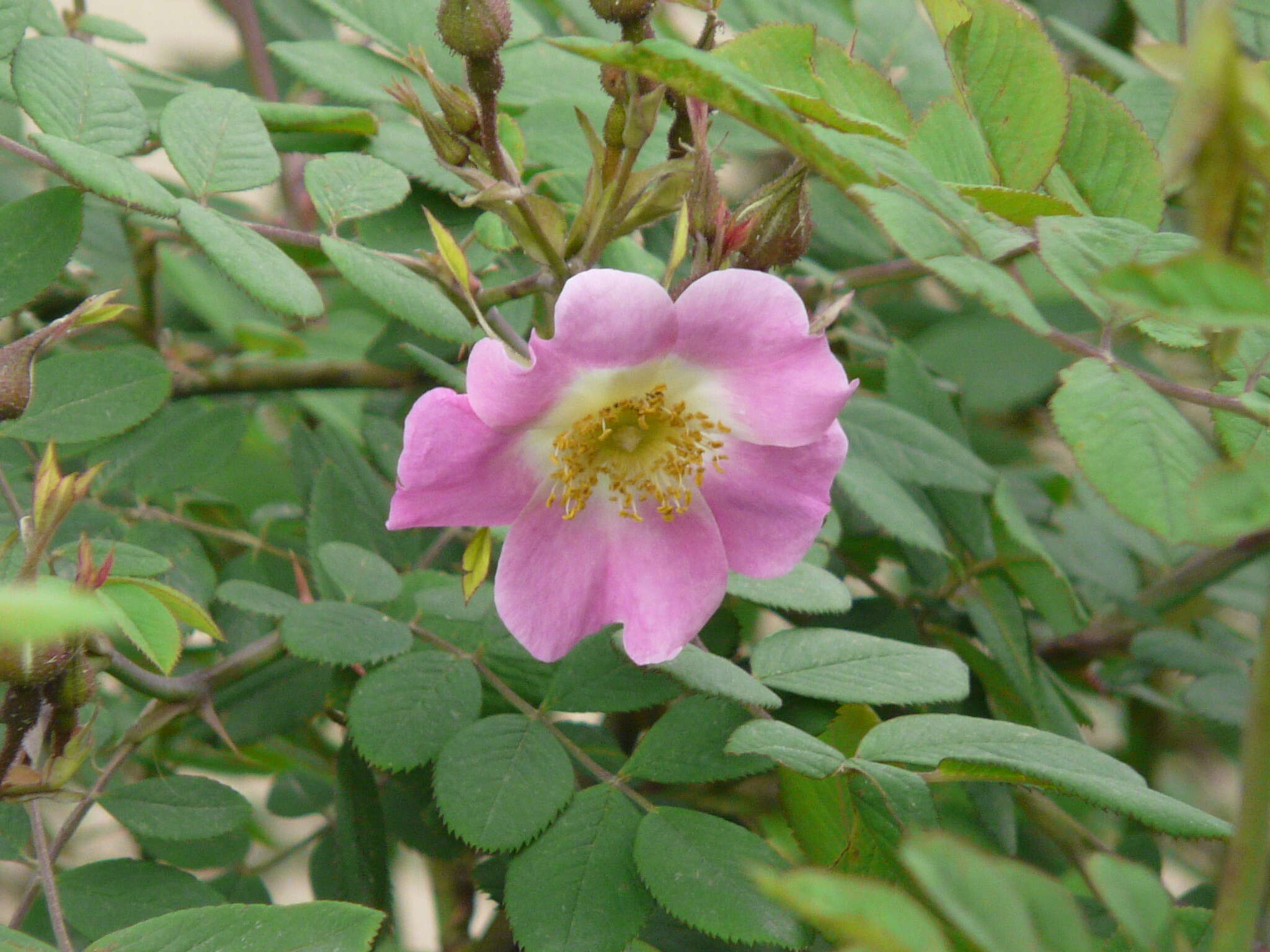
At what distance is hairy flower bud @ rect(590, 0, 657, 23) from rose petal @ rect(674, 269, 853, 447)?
0.14 m

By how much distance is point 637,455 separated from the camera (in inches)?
25.4

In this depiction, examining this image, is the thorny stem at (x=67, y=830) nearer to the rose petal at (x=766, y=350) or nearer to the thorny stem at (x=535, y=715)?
the thorny stem at (x=535, y=715)

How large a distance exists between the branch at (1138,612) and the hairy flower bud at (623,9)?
579 millimetres

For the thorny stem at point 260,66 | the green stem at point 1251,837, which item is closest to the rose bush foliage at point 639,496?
the green stem at point 1251,837

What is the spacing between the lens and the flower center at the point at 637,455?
60 centimetres

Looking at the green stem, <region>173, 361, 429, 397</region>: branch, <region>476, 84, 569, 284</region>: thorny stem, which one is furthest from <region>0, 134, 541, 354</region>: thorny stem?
the green stem

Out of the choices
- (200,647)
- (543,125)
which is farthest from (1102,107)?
(200,647)

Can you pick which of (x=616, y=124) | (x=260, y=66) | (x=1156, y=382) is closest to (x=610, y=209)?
(x=616, y=124)

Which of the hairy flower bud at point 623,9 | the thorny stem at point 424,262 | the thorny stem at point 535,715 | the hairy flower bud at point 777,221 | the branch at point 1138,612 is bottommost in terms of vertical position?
the branch at point 1138,612

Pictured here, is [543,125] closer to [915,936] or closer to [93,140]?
[93,140]

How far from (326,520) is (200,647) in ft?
0.72

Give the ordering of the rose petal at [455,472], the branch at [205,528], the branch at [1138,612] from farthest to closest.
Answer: the branch at [1138,612] < the branch at [205,528] < the rose petal at [455,472]

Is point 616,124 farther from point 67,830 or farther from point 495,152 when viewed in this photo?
point 67,830

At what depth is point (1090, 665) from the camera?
0.99 meters
